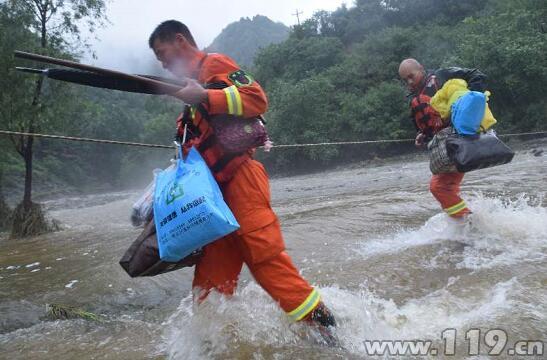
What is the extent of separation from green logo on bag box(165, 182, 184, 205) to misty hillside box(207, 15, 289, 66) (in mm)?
159877

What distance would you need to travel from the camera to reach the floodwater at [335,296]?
2627mm

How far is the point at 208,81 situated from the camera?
270 cm

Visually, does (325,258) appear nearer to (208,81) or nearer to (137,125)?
(208,81)

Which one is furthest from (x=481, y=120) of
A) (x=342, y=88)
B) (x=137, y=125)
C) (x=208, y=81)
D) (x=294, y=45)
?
(x=137, y=125)

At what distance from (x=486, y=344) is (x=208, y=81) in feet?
6.78

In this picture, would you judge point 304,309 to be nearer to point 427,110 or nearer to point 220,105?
point 220,105

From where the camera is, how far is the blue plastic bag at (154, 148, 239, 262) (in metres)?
2.25

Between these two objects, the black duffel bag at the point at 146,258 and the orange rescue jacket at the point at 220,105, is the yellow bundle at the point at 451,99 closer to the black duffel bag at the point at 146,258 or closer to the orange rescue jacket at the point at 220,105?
the orange rescue jacket at the point at 220,105

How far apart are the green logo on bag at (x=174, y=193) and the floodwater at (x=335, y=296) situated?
Answer: 744mm

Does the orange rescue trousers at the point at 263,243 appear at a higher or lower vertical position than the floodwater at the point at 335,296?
higher

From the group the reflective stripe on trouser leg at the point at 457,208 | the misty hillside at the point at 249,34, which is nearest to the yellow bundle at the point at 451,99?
the reflective stripe on trouser leg at the point at 457,208

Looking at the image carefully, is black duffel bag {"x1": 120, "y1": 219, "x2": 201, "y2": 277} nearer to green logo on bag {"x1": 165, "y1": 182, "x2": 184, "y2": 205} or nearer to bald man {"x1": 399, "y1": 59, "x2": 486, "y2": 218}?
green logo on bag {"x1": 165, "y1": 182, "x2": 184, "y2": 205}

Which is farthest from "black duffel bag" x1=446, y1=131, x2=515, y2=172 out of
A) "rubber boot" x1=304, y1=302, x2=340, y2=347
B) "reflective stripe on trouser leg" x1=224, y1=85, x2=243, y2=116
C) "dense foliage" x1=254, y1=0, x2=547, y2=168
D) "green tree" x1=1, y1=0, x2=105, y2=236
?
"dense foliage" x1=254, y1=0, x2=547, y2=168

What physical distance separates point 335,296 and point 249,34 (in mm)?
186827
